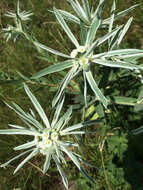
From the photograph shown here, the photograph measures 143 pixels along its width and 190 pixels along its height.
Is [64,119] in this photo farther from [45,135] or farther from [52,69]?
[52,69]

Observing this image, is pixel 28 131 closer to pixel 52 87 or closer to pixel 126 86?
pixel 52 87

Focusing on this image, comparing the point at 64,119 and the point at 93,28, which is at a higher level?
the point at 93,28

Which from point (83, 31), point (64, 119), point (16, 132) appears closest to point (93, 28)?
point (83, 31)

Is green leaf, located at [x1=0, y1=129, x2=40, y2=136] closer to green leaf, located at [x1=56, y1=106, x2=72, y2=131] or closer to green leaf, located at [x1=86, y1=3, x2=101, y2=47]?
green leaf, located at [x1=56, y1=106, x2=72, y2=131]

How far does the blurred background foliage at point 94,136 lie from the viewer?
183 cm

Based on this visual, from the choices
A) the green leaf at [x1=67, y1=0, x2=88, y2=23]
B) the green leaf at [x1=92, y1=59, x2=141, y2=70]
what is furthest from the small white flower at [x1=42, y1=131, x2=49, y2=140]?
the green leaf at [x1=67, y1=0, x2=88, y2=23]

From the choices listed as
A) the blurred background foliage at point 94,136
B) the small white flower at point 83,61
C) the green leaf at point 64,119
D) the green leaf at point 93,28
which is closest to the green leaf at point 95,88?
the small white flower at point 83,61

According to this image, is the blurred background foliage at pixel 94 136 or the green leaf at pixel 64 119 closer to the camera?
the green leaf at pixel 64 119

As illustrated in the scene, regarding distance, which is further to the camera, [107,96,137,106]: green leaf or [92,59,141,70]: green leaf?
[107,96,137,106]: green leaf

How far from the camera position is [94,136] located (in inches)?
88.9

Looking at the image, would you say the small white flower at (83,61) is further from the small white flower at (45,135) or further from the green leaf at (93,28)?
the small white flower at (45,135)

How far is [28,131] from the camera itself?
116cm

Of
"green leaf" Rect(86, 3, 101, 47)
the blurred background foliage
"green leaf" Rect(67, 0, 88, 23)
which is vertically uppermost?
"green leaf" Rect(67, 0, 88, 23)

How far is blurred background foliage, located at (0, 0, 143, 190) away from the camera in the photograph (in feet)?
6.00
